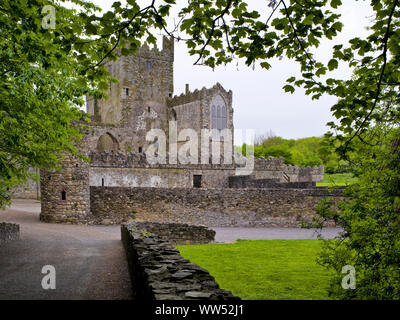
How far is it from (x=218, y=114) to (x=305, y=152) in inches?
2081

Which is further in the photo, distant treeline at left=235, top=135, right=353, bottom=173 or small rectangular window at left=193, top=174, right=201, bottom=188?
small rectangular window at left=193, top=174, right=201, bottom=188

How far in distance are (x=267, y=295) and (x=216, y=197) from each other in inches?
543

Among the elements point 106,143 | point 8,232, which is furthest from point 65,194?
point 106,143

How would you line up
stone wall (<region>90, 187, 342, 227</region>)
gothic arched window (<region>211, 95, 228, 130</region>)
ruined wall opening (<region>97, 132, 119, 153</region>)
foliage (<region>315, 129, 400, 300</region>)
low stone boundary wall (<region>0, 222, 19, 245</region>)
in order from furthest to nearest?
1. gothic arched window (<region>211, 95, 228, 130</region>)
2. ruined wall opening (<region>97, 132, 119, 153</region>)
3. stone wall (<region>90, 187, 342, 227</region>)
4. low stone boundary wall (<region>0, 222, 19, 245</region>)
5. foliage (<region>315, 129, 400, 300</region>)

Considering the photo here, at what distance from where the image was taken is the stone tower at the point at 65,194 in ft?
60.8

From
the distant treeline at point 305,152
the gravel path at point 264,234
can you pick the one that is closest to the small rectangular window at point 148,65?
the distant treeline at point 305,152

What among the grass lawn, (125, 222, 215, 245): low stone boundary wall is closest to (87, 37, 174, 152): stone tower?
(125, 222, 215, 245): low stone boundary wall

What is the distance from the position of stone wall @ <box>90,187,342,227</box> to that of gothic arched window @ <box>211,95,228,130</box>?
20666mm

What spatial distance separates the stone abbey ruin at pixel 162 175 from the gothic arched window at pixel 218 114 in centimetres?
10

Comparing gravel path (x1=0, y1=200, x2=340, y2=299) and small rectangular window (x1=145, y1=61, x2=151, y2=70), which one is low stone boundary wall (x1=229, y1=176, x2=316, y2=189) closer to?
gravel path (x1=0, y1=200, x2=340, y2=299)

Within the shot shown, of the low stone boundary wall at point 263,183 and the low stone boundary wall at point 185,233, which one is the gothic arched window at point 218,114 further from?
the low stone boundary wall at point 185,233

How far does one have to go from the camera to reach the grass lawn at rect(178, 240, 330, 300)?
7910mm

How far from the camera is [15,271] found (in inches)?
340

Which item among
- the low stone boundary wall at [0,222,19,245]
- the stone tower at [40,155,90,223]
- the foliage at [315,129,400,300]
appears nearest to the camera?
the foliage at [315,129,400,300]
